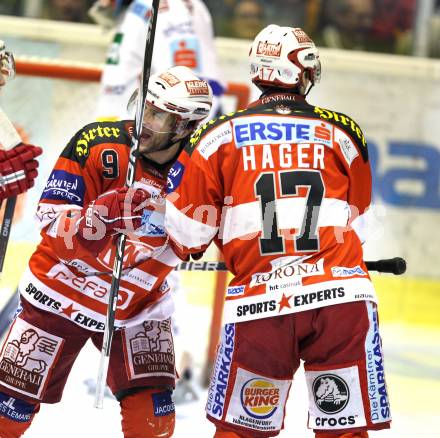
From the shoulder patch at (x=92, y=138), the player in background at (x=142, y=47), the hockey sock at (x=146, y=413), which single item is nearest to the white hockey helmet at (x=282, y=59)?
the shoulder patch at (x=92, y=138)

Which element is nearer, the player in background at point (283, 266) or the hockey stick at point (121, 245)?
the player in background at point (283, 266)

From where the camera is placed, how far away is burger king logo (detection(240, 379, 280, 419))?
2912 millimetres

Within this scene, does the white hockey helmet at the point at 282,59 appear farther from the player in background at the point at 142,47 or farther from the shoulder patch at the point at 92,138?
the player in background at the point at 142,47

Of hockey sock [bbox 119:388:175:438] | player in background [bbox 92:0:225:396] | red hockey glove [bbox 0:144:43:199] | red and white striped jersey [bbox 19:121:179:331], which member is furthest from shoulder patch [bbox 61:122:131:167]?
player in background [bbox 92:0:225:396]

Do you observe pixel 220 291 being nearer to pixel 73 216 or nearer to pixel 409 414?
pixel 409 414

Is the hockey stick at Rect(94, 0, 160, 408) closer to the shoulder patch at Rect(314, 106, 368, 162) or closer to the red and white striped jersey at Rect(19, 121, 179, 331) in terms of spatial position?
the red and white striped jersey at Rect(19, 121, 179, 331)

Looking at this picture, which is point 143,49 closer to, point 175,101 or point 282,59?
point 175,101

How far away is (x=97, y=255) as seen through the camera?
324cm

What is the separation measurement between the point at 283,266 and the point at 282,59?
53 centimetres

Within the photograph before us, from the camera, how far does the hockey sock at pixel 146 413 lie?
10.7 ft

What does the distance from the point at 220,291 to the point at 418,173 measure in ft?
6.26

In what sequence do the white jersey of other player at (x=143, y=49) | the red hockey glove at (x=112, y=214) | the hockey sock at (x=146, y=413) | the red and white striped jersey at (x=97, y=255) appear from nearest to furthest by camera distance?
1. the red hockey glove at (x=112, y=214)
2. the red and white striped jersey at (x=97, y=255)
3. the hockey sock at (x=146, y=413)
4. the white jersey of other player at (x=143, y=49)

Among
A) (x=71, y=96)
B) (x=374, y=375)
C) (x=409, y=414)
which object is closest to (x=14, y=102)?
(x=71, y=96)

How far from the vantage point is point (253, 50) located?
119 inches
